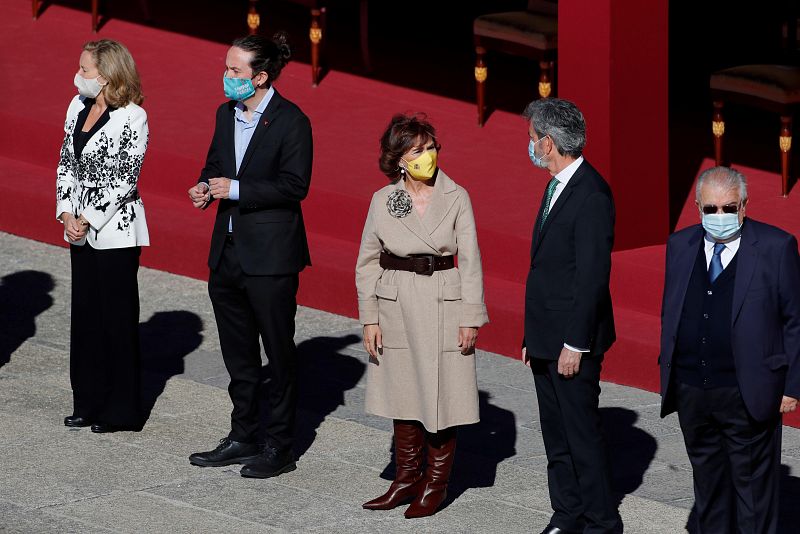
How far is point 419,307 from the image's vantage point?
7133mm

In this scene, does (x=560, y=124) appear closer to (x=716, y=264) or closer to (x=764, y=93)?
(x=716, y=264)

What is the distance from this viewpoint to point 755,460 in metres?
6.52

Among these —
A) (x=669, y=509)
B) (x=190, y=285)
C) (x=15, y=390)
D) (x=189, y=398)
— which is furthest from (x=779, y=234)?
(x=190, y=285)

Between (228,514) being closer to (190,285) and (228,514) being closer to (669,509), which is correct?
(669,509)

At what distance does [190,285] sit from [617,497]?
3997mm

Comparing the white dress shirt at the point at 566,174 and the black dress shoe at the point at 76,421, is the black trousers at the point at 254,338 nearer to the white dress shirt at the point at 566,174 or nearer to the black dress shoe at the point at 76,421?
the black dress shoe at the point at 76,421

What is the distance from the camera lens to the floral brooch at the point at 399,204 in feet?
23.2

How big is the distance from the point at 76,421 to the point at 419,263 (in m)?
2.10

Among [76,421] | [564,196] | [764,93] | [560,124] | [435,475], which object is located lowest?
[76,421]

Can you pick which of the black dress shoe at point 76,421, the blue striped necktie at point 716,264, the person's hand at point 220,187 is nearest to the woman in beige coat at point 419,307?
the person's hand at point 220,187

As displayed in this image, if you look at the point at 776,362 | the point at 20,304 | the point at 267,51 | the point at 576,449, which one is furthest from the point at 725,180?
the point at 20,304

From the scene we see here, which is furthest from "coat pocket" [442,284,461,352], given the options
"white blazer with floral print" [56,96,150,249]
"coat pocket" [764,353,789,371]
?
"white blazer with floral print" [56,96,150,249]

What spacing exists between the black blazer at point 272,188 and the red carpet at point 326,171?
2.22 m

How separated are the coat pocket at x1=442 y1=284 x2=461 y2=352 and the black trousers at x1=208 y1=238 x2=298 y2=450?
856mm
